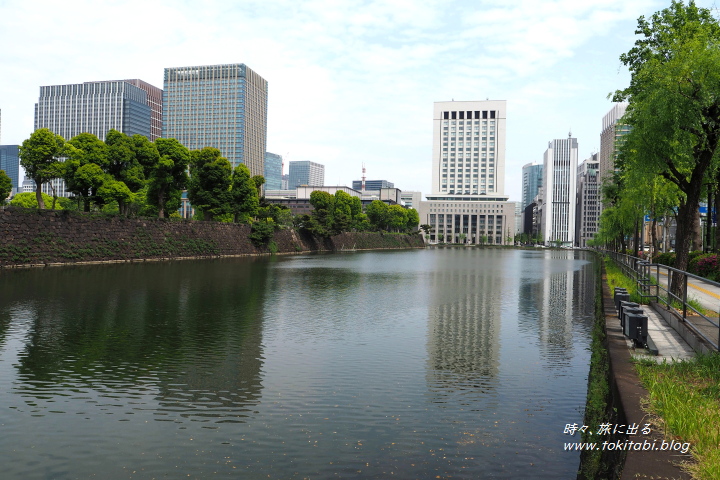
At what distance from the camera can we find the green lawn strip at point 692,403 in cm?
489

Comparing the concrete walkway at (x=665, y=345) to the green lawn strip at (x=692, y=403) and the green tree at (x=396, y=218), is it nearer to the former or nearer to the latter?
the green lawn strip at (x=692, y=403)

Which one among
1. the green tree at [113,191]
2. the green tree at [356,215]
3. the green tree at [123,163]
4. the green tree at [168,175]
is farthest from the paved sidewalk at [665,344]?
the green tree at [356,215]

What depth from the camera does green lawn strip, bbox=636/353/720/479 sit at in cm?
489

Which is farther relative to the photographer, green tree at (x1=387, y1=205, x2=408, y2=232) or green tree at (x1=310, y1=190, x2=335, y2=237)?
green tree at (x1=387, y1=205, x2=408, y2=232)

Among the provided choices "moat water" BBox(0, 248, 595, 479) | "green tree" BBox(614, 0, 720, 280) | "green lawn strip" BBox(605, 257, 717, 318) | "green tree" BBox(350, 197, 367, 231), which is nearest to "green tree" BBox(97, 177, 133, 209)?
"moat water" BBox(0, 248, 595, 479)

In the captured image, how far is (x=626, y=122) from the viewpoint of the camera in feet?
59.2

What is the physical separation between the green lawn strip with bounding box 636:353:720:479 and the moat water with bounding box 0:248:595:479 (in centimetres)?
107

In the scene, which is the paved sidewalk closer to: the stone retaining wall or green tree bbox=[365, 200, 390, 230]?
the stone retaining wall

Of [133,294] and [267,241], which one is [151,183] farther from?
[133,294]

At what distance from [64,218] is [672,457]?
130 ft

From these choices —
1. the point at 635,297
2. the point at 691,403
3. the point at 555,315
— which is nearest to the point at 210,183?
the point at 555,315

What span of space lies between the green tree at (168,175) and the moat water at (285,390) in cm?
3243

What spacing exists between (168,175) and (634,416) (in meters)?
49.3

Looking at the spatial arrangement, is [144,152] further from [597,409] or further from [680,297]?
[597,409]
